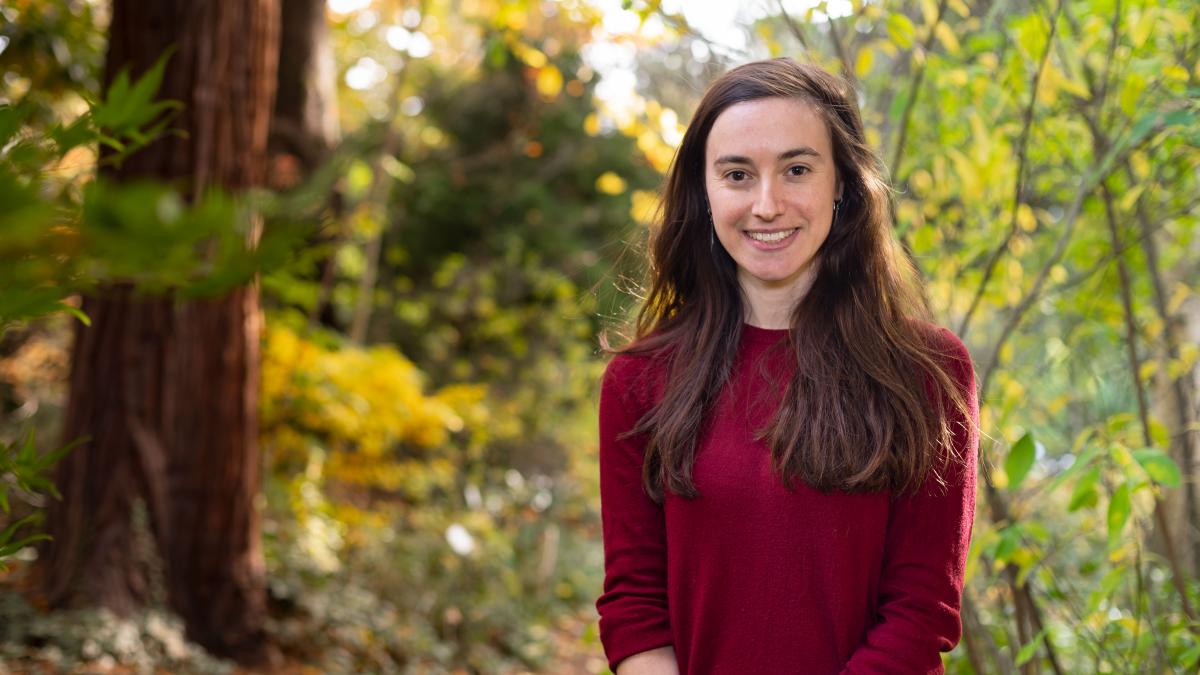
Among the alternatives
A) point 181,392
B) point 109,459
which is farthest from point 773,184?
point 109,459

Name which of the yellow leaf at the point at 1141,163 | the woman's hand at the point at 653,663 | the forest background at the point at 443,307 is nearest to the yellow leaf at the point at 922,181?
the forest background at the point at 443,307

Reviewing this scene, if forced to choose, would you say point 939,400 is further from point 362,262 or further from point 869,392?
point 362,262

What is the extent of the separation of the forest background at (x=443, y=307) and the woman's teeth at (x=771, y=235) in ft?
1.79

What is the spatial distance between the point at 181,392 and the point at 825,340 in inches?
128

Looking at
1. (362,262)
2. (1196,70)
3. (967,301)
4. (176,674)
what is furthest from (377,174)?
(1196,70)

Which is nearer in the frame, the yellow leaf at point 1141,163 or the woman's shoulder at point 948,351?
the woman's shoulder at point 948,351

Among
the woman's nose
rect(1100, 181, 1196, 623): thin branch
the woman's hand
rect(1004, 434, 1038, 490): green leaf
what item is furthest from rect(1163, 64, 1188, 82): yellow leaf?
the woman's hand

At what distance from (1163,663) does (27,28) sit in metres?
5.48

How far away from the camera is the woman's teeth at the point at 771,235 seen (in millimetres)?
1792

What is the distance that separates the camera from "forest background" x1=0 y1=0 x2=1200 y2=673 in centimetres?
204

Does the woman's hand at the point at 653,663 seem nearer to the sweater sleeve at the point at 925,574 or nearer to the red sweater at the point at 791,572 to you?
the red sweater at the point at 791,572

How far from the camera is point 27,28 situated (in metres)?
5.33

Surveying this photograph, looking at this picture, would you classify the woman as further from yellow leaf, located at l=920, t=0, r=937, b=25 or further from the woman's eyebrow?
yellow leaf, located at l=920, t=0, r=937, b=25

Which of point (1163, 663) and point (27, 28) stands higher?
point (27, 28)
